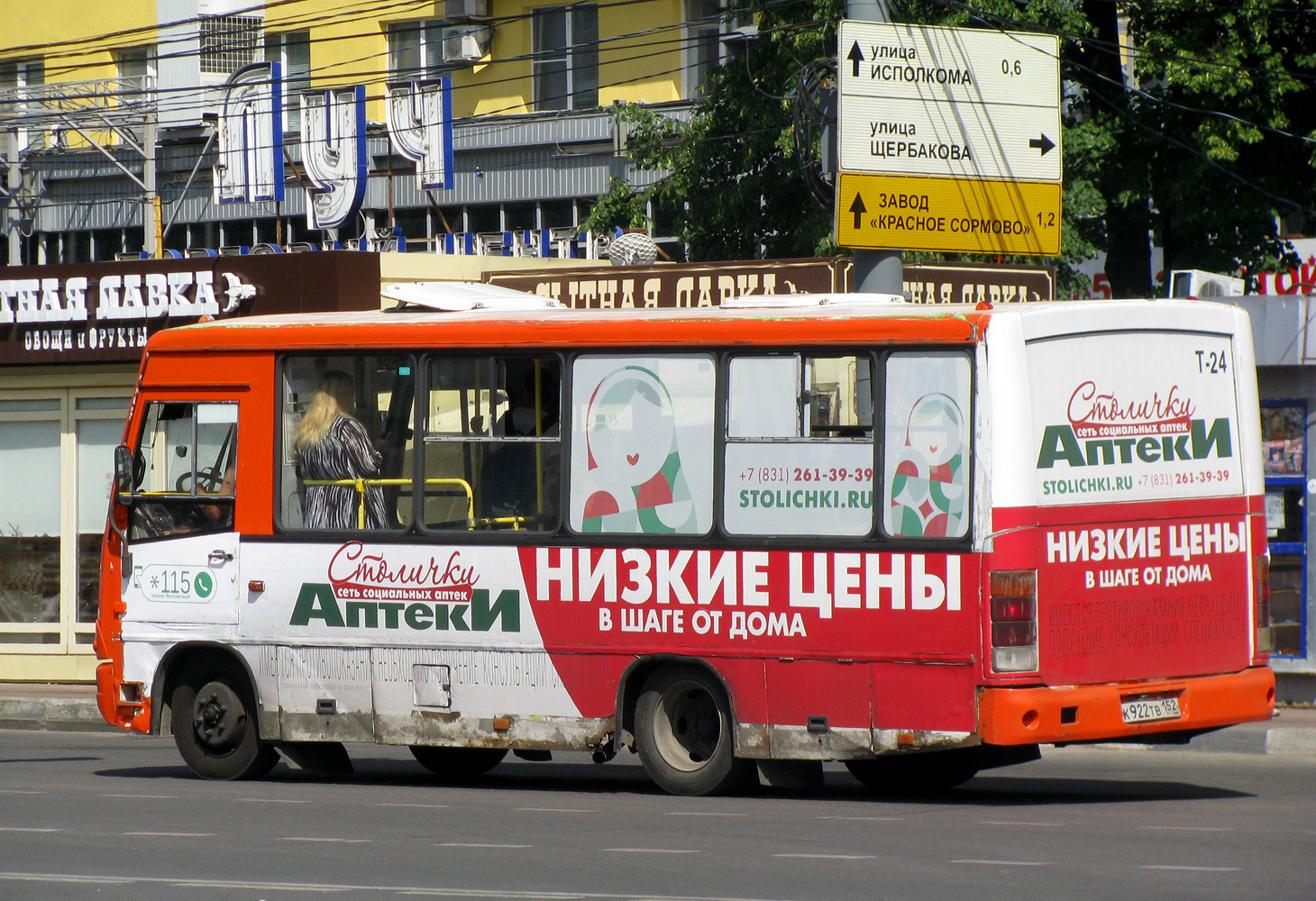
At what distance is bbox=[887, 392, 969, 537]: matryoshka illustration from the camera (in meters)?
9.57

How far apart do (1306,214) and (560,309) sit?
1288 cm

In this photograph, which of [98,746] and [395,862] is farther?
[98,746]

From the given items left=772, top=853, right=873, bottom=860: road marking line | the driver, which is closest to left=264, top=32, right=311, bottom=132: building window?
the driver

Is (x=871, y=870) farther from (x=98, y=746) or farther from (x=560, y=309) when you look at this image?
(x=98, y=746)

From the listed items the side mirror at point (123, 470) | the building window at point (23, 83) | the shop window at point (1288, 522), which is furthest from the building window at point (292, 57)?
the side mirror at point (123, 470)

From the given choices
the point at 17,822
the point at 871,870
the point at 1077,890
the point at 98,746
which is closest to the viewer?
the point at 1077,890

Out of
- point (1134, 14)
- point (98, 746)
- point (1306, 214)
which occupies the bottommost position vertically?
point (98, 746)

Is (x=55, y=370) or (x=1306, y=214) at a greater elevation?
(x=1306, y=214)

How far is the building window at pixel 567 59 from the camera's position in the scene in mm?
31250

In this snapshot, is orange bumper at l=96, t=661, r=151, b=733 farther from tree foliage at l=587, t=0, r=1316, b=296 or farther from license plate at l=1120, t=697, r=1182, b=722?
tree foliage at l=587, t=0, r=1316, b=296

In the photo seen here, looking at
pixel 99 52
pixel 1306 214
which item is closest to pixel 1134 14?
pixel 1306 214

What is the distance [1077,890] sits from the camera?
7242 millimetres

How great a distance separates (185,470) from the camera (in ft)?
39.1

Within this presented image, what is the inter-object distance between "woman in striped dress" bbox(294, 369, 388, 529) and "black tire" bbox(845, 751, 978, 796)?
3.10 meters
